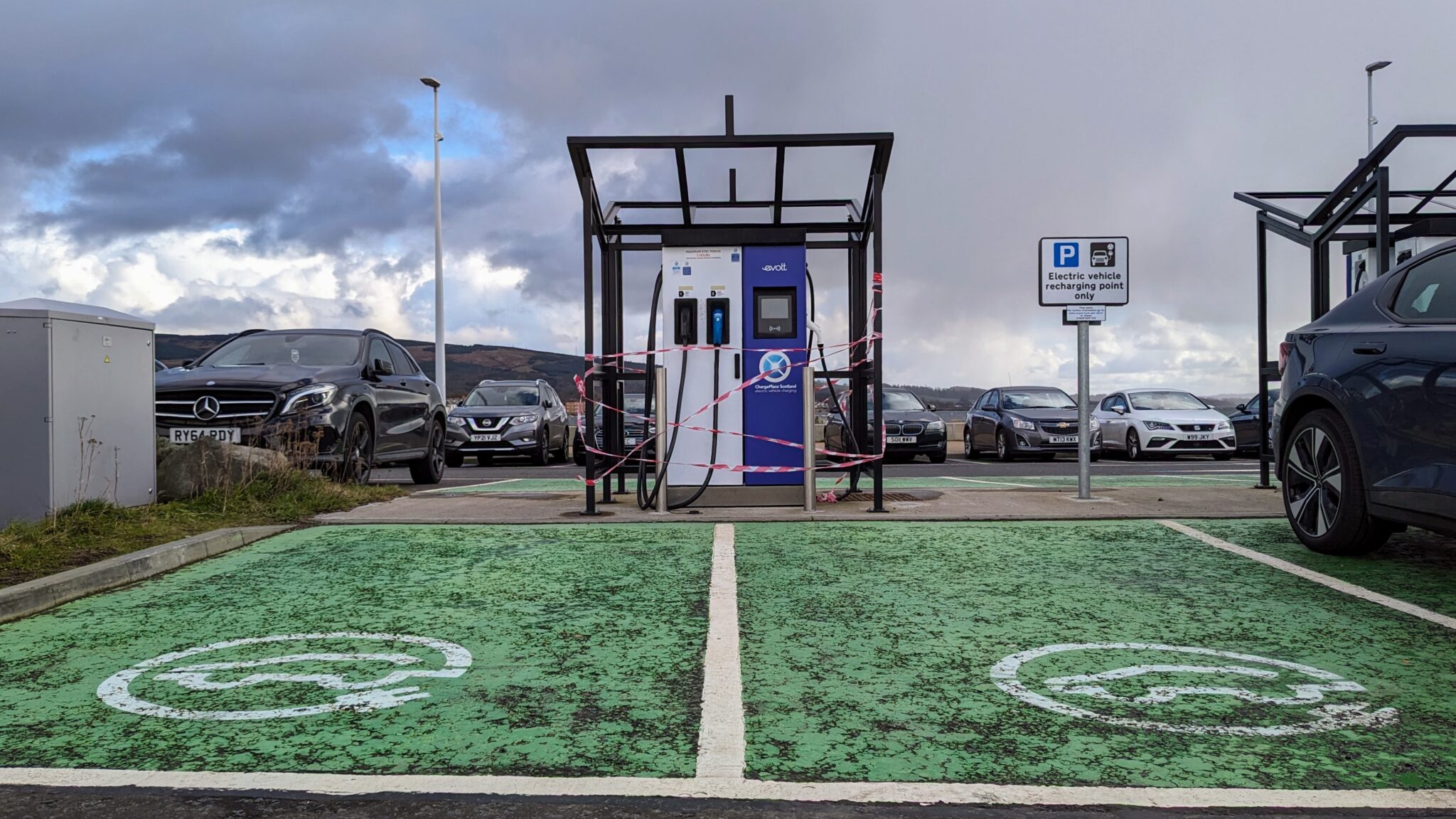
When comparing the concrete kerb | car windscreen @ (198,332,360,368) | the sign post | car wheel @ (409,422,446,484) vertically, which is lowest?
the concrete kerb

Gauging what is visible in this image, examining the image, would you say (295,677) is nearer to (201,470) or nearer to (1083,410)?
(201,470)

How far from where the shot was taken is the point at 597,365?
8.70 meters

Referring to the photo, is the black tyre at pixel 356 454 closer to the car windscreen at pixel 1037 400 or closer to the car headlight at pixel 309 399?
the car headlight at pixel 309 399

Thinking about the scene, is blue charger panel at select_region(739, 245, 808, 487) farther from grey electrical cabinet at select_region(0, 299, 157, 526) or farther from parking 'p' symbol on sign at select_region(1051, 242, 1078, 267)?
grey electrical cabinet at select_region(0, 299, 157, 526)

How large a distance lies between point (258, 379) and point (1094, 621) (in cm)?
777

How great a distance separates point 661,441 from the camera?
8.24 meters

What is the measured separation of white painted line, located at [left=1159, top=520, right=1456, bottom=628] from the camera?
452 centimetres

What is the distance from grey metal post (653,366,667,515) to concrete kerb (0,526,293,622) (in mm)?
2794

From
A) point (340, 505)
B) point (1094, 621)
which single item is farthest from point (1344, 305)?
point (340, 505)

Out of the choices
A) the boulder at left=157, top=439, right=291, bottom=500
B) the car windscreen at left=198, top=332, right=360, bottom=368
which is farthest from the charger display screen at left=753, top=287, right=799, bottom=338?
the car windscreen at left=198, top=332, right=360, bottom=368

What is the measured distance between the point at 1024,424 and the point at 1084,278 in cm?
1022

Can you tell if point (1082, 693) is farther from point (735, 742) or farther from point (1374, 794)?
point (735, 742)

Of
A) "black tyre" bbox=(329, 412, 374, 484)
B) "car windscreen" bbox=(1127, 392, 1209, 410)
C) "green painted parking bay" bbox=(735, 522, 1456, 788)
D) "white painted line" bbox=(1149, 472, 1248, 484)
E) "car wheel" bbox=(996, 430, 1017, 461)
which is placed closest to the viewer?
"green painted parking bay" bbox=(735, 522, 1456, 788)

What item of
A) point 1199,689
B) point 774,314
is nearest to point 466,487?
point 774,314
